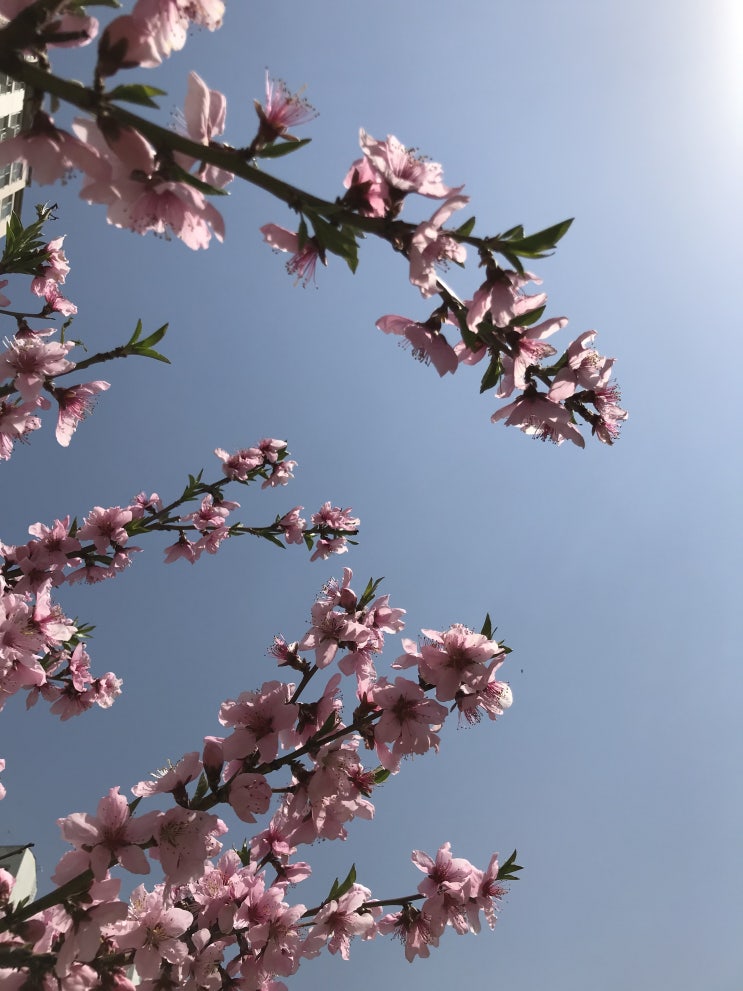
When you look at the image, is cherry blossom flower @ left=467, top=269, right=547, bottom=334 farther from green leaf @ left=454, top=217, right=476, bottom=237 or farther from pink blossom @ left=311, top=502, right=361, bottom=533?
pink blossom @ left=311, top=502, right=361, bottom=533

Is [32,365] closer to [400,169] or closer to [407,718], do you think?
[400,169]

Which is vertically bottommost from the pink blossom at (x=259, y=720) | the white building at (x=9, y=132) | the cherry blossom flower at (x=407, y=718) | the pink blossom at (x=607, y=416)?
the pink blossom at (x=259, y=720)

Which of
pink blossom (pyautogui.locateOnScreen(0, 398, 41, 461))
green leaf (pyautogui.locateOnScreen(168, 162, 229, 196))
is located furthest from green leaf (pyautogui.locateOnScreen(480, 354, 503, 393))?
pink blossom (pyautogui.locateOnScreen(0, 398, 41, 461))

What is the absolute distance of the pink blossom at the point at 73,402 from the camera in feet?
13.0

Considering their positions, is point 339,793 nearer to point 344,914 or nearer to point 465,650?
point 465,650

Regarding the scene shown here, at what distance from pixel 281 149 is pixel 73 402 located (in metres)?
2.79

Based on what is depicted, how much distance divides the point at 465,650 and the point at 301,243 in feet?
6.21

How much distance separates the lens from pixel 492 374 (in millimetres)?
2490

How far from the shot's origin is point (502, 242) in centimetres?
208

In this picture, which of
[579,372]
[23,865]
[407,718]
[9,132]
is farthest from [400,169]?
[9,132]

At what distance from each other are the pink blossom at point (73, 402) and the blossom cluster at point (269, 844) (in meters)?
2.10

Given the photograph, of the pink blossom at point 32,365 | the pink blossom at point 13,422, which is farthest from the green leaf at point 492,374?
the pink blossom at point 13,422

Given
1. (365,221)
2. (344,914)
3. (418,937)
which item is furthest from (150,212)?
(418,937)

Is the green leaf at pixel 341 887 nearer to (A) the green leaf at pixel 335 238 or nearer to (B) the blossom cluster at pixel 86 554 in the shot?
(B) the blossom cluster at pixel 86 554
